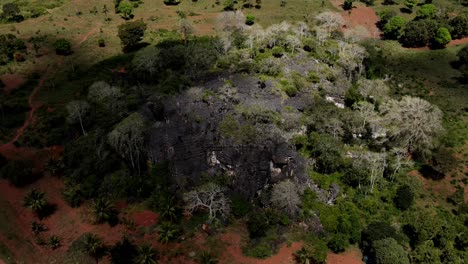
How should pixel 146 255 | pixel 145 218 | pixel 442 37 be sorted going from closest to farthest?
pixel 146 255 < pixel 145 218 < pixel 442 37

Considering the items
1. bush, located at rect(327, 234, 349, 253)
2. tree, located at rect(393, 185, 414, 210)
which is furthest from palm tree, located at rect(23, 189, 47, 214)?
tree, located at rect(393, 185, 414, 210)

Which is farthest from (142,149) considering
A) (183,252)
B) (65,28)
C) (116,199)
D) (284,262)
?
(65,28)

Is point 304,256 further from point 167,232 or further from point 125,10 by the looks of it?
point 125,10

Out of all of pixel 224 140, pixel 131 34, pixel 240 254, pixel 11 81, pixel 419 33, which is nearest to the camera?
pixel 240 254

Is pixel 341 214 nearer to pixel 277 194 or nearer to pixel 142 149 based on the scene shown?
pixel 277 194

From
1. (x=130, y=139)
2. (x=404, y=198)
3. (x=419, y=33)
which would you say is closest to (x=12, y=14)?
(x=130, y=139)

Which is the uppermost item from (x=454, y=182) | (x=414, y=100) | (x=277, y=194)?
(x=414, y=100)

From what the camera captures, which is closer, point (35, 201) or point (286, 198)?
point (286, 198)
